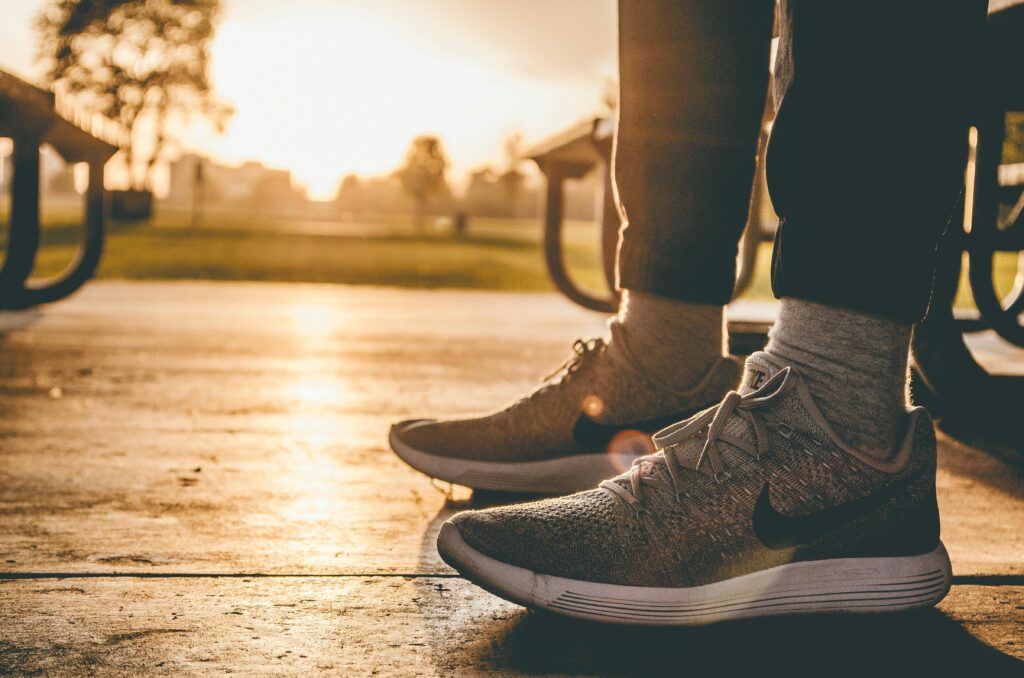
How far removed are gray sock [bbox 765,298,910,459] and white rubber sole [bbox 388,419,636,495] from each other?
0.33 meters

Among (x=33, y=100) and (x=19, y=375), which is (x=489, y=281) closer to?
(x=33, y=100)

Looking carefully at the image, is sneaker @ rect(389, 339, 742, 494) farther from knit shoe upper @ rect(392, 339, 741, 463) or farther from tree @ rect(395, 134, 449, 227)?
tree @ rect(395, 134, 449, 227)

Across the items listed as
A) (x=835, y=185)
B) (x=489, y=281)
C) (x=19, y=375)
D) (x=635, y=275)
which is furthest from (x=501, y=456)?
(x=489, y=281)

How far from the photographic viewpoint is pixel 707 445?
2.36 ft

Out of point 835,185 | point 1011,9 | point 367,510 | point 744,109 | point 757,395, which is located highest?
point 1011,9

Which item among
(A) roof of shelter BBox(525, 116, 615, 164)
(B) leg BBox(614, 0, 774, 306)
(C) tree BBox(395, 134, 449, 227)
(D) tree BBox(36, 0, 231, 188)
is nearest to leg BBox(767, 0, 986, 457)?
(B) leg BBox(614, 0, 774, 306)

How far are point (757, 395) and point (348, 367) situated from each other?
157cm

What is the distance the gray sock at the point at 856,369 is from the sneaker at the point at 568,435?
1.02 ft

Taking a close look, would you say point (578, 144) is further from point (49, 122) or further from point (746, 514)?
point (746, 514)

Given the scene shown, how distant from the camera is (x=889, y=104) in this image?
0.67m

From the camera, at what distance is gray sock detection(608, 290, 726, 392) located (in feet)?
3.35

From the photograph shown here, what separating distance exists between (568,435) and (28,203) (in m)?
2.62

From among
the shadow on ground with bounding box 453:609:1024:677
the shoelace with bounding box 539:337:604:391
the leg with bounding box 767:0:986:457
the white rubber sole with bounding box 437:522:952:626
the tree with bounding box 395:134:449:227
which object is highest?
the tree with bounding box 395:134:449:227

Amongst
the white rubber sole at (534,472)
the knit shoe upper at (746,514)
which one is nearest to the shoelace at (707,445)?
the knit shoe upper at (746,514)
